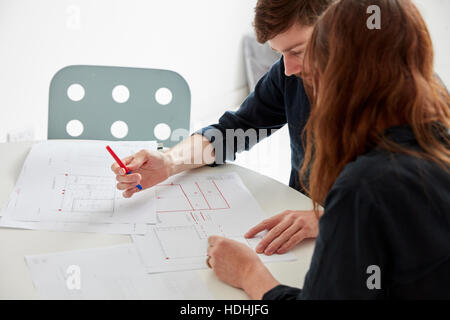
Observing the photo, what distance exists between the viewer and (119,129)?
1754 millimetres

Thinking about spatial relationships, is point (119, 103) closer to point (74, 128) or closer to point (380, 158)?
point (74, 128)

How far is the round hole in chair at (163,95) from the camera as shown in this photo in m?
1.72

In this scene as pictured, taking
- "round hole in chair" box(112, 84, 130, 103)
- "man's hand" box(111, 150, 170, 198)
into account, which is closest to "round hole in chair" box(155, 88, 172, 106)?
"round hole in chair" box(112, 84, 130, 103)

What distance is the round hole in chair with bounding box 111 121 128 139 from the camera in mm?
1741

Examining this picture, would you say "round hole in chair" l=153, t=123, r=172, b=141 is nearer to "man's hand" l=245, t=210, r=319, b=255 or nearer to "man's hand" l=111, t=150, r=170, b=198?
"man's hand" l=111, t=150, r=170, b=198

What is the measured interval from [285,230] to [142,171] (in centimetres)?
42

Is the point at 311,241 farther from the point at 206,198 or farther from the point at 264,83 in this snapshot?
the point at 264,83

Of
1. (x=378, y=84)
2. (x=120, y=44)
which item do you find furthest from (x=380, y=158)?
(x=120, y=44)

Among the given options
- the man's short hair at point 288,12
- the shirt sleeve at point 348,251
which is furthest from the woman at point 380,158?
the man's short hair at point 288,12

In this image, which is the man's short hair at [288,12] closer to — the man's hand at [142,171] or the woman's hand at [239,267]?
the man's hand at [142,171]

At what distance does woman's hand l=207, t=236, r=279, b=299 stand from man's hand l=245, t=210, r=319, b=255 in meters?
0.06

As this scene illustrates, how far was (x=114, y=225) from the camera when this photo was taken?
1.08 metres

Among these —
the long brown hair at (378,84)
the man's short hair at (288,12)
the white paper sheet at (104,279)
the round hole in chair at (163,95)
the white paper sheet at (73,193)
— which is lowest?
the white paper sheet at (104,279)
